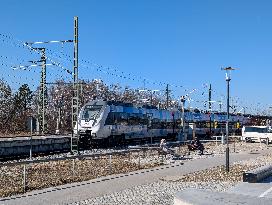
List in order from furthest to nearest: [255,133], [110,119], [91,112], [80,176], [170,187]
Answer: [255,133] → [91,112] → [110,119] → [80,176] → [170,187]

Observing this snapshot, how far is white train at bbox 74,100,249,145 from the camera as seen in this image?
33.8 meters

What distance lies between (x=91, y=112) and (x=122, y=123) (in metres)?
2.91

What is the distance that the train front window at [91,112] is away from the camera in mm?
34406


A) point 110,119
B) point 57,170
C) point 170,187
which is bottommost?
point 170,187

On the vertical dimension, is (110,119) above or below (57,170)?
above

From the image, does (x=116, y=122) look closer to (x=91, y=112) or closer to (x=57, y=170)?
(x=91, y=112)

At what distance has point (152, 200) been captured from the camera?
1271 centimetres

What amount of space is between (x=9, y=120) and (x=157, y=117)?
20.1 meters

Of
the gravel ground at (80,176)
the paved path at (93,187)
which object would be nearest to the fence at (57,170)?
the gravel ground at (80,176)

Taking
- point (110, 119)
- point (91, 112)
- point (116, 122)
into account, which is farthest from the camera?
point (116, 122)

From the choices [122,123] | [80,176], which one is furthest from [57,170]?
[122,123]

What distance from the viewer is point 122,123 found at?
36.3 metres

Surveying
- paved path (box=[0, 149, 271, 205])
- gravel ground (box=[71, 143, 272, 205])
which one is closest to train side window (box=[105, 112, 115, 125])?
paved path (box=[0, 149, 271, 205])

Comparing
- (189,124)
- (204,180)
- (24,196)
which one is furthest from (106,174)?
(189,124)
